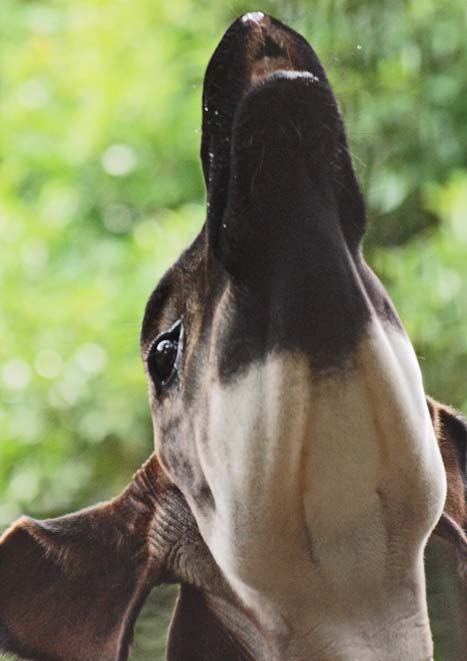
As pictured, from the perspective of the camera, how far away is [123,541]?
1595mm

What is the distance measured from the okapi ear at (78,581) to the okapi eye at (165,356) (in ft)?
0.46

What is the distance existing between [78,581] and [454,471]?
16.5 inches

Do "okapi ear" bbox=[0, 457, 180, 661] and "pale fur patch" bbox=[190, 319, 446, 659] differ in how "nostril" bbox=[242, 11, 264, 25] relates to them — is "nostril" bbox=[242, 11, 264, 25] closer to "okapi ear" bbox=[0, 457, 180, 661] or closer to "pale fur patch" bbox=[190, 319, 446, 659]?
"pale fur patch" bbox=[190, 319, 446, 659]

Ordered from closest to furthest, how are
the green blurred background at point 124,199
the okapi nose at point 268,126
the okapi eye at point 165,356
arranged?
1. the okapi nose at point 268,126
2. the okapi eye at point 165,356
3. the green blurred background at point 124,199

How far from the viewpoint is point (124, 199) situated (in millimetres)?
4137

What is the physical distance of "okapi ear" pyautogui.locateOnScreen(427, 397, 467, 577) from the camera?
155cm

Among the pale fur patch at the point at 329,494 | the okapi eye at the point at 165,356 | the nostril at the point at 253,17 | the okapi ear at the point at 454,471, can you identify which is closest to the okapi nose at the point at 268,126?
the nostril at the point at 253,17

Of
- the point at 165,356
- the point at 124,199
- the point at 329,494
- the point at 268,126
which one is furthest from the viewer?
the point at 124,199

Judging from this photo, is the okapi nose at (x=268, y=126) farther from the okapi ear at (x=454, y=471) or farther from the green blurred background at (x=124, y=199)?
the green blurred background at (x=124, y=199)

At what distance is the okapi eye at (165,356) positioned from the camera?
1.49m

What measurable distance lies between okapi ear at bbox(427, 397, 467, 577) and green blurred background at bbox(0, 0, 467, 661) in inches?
17.1

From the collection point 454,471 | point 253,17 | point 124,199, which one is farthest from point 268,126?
point 124,199

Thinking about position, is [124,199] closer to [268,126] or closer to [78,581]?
[78,581]

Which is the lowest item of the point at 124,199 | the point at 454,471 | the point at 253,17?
the point at 454,471
